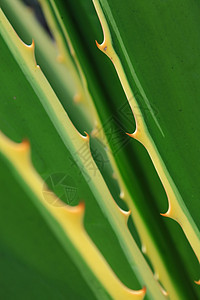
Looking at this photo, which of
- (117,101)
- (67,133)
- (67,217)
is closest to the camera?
(67,217)

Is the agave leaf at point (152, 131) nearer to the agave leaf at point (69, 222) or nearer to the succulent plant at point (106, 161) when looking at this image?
the succulent plant at point (106, 161)

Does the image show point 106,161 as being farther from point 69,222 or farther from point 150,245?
point 69,222

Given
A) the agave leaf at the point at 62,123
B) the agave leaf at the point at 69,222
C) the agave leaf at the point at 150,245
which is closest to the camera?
the agave leaf at the point at 69,222

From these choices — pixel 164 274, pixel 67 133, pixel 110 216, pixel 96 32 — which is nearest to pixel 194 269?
pixel 164 274

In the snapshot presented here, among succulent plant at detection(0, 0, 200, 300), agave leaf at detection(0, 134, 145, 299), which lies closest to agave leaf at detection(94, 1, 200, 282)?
succulent plant at detection(0, 0, 200, 300)

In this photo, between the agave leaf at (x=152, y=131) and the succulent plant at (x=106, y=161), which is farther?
the agave leaf at (x=152, y=131)

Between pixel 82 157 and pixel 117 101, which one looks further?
pixel 117 101

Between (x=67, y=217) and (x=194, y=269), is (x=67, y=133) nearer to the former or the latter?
(x=67, y=217)

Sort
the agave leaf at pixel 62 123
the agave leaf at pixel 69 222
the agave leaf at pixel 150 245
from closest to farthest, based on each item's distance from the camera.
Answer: the agave leaf at pixel 69 222
the agave leaf at pixel 62 123
the agave leaf at pixel 150 245

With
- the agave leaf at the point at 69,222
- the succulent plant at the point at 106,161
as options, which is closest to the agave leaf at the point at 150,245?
the succulent plant at the point at 106,161
